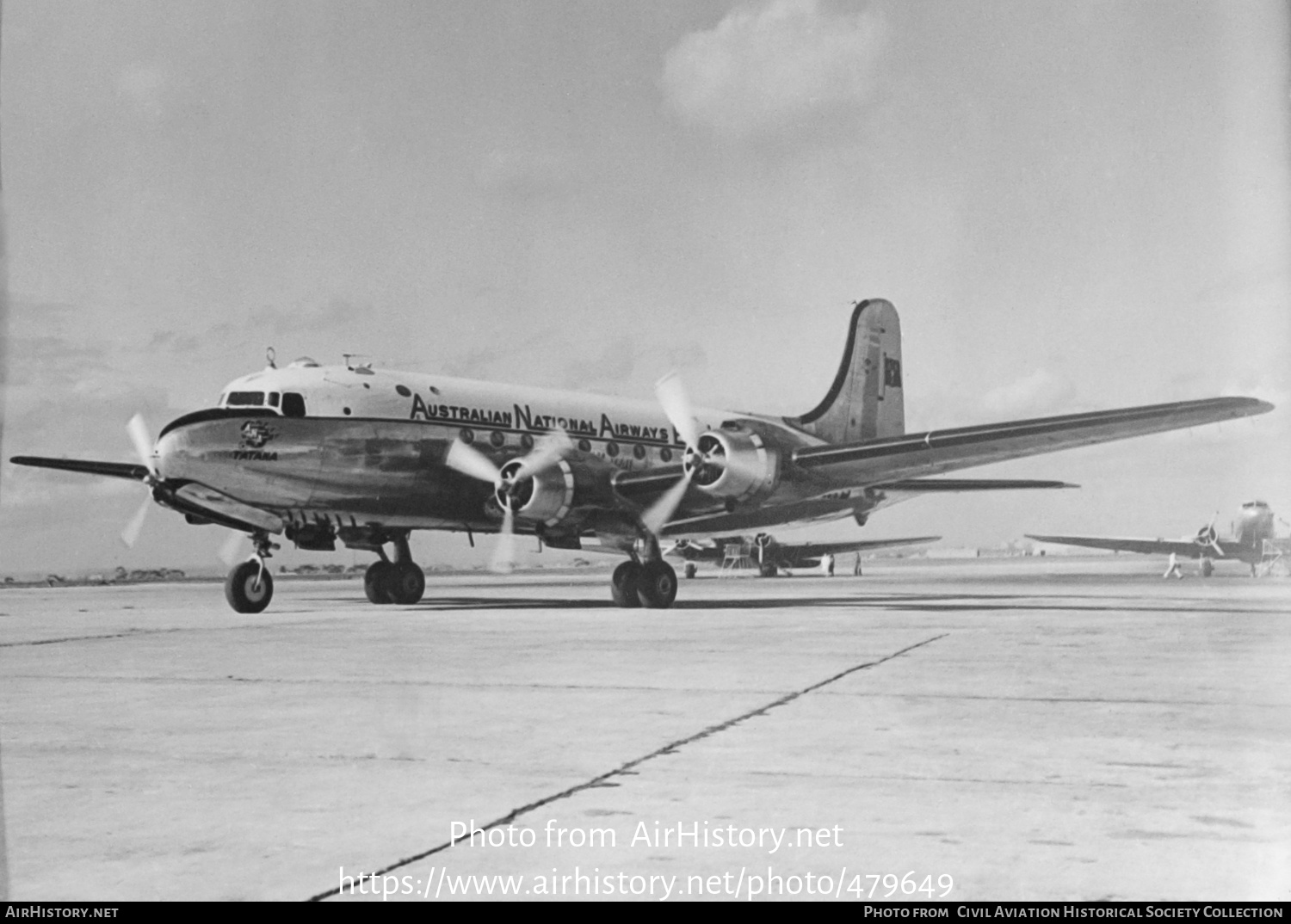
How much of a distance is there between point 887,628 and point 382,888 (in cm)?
1114

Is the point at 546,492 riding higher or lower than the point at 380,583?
higher

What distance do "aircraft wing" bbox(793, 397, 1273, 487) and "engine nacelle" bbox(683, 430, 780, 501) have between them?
79 cm

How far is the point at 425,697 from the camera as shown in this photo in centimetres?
816

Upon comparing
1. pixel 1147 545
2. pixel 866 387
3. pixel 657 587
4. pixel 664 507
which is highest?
pixel 866 387

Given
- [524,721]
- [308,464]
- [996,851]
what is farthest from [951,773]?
[308,464]

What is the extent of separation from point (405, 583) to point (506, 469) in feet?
13.7

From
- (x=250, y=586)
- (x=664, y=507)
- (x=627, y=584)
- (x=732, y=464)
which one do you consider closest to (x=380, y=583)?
(x=250, y=586)

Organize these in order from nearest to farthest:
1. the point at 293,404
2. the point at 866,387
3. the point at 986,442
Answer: the point at 986,442, the point at 293,404, the point at 866,387

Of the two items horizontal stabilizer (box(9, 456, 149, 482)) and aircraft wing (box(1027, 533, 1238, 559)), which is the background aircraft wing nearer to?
aircraft wing (box(1027, 533, 1238, 559))

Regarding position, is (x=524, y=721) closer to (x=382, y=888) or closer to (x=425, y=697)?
(x=425, y=697)

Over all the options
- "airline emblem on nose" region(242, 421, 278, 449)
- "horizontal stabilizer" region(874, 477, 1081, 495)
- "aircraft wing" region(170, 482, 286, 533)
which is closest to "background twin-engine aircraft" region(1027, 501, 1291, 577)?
"horizontal stabilizer" region(874, 477, 1081, 495)

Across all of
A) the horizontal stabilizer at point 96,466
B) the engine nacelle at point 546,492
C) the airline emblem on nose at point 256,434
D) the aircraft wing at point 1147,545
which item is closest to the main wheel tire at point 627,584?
the engine nacelle at point 546,492

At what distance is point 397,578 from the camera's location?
22875mm

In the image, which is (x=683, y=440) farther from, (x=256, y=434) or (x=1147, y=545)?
(x=1147, y=545)
